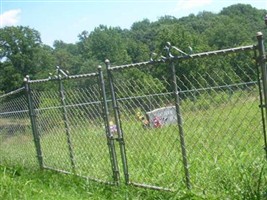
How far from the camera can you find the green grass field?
157 inches

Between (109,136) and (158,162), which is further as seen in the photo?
(158,162)

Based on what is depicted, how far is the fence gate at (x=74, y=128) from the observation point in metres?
5.39

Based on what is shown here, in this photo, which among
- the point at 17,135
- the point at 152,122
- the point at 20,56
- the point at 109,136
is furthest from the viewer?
the point at 20,56

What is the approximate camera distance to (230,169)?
14.2ft

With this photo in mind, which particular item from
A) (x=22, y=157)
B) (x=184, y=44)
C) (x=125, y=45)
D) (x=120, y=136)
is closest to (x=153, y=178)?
(x=120, y=136)

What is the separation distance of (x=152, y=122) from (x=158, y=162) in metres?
0.56

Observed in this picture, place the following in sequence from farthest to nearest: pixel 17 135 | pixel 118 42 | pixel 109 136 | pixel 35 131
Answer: pixel 118 42
pixel 17 135
pixel 35 131
pixel 109 136

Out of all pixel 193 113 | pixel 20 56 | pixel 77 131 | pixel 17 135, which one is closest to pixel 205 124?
pixel 193 113

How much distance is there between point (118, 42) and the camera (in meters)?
84.0

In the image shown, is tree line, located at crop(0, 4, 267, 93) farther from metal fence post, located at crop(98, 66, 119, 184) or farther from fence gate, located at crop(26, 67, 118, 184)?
metal fence post, located at crop(98, 66, 119, 184)

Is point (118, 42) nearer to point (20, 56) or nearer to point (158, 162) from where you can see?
point (20, 56)

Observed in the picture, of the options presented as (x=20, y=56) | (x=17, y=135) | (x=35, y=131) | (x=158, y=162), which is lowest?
(x=158, y=162)

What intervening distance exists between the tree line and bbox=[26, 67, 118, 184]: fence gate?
17496 mm

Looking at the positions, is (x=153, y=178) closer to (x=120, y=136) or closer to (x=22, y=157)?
(x=120, y=136)
